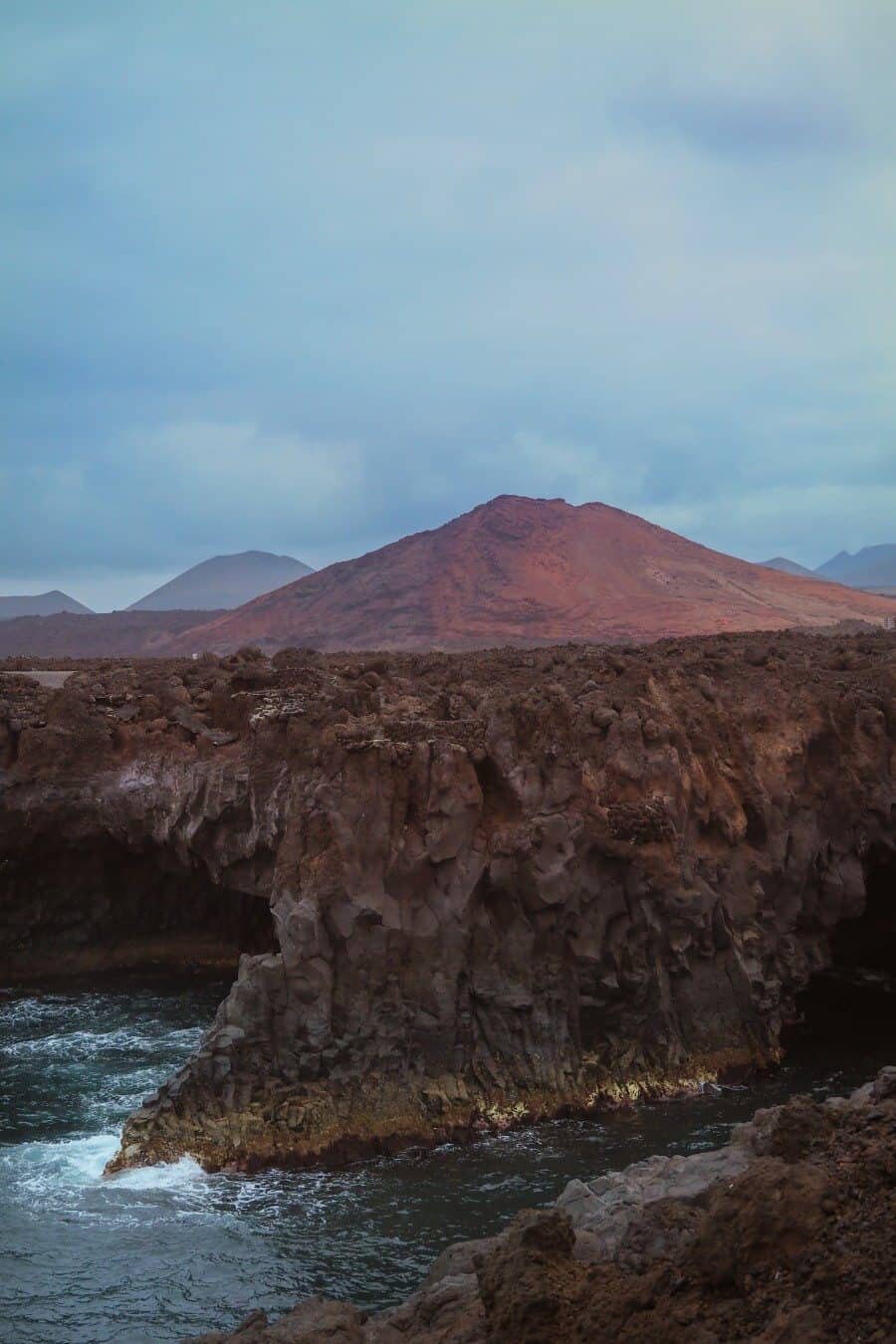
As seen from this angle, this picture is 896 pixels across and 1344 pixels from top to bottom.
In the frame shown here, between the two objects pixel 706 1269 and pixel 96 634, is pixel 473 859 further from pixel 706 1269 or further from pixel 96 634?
pixel 96 634

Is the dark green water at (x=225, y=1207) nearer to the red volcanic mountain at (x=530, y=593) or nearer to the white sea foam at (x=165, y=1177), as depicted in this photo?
the white sea foam at (x=165, y=1177)

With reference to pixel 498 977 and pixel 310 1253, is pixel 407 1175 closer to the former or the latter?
pixel 310 1253

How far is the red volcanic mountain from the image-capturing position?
94.0 meters

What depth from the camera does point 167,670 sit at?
148ft

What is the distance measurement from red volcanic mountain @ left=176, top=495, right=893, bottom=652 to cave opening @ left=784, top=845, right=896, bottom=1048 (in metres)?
52.1

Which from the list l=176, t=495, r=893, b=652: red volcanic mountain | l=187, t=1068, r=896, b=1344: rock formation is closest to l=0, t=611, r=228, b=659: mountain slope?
l=176, t=495, r=893, b=652: red volcanic mountain

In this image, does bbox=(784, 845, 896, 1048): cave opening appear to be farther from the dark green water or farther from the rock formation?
the rock formation

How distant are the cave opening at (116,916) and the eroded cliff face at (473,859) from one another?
9.6 inches

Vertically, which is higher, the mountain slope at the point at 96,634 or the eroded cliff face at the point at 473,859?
the mountain slope at the point at 96,634

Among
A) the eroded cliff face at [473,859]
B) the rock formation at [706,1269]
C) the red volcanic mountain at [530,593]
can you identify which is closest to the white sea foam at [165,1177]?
the eroded cliff face at [473,859]

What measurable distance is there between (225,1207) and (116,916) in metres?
18.9

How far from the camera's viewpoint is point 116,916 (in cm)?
4050

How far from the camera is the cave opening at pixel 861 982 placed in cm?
3212

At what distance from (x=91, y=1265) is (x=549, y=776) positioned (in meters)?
13.7
